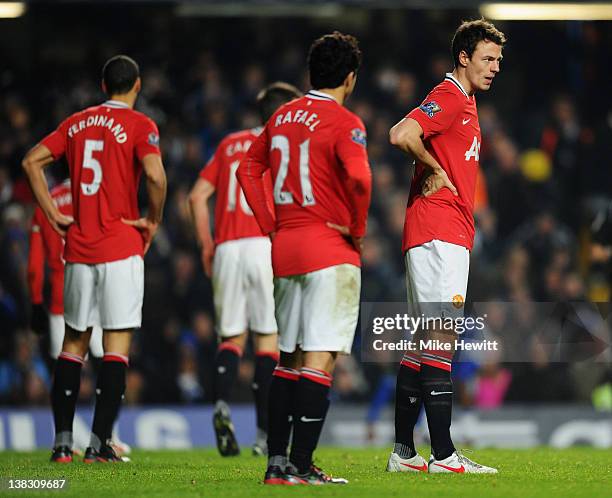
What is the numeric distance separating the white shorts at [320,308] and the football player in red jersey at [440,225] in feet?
1.97

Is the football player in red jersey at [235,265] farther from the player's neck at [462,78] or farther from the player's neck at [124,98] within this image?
the player's neck at [462,78]

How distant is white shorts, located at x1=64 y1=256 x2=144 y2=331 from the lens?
24.1ft

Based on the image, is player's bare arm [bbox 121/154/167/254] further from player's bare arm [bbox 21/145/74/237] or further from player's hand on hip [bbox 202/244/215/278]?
player's hand on hip [bbox 202/244/215/278]

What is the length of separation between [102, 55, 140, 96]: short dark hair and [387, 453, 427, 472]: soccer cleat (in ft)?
9.14

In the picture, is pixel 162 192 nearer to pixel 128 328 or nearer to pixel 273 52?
pixel 128 328

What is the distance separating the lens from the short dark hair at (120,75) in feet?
24.6

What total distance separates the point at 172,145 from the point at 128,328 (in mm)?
7734

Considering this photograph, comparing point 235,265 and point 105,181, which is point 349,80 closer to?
point 105,181

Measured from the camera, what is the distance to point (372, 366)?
13.7m

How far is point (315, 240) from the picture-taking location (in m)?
5.83

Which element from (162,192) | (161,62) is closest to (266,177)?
(162,192)

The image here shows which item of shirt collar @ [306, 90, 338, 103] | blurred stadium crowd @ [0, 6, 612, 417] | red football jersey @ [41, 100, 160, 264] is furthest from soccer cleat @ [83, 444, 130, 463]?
blurred stadium crowd @ [0, 6, 612, 417]

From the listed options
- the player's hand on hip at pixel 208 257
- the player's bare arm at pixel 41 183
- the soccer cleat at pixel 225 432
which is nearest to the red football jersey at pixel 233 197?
the player's hand on hip at pixel 208 257

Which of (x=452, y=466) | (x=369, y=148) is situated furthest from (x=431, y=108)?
(x=369, y=148)
